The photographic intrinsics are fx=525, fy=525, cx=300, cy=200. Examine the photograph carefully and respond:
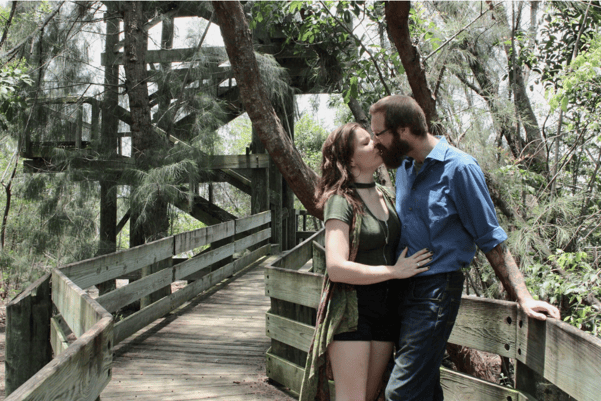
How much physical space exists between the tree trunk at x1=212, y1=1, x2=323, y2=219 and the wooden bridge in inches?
28.8

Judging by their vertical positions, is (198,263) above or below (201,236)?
below

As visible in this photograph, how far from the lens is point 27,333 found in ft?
11.7

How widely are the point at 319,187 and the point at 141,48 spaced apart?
23.1 feet

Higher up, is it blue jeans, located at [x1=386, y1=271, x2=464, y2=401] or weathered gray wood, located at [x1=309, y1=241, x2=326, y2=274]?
blue jeans, located at [x1=386, y1=271, x2=464, y2=401]

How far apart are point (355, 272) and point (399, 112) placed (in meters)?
0.64

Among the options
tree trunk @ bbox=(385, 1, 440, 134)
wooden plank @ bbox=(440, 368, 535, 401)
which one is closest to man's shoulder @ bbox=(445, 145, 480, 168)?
wooden plank @ bbox=(440, 368, 535, 401)

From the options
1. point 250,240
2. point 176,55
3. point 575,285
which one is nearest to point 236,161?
point 250,240

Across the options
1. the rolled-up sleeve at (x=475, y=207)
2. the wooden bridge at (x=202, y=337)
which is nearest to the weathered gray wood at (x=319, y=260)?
the wooden bridge at (x=202, y=337)

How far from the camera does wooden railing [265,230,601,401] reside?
1718 mm

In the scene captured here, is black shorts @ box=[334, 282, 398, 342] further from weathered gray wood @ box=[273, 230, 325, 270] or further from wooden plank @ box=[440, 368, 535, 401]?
weathered gray wood @ box=[273, 230, 325, 270]

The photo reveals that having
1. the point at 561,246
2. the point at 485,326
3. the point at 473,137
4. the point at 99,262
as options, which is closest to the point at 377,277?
the point at 485,326

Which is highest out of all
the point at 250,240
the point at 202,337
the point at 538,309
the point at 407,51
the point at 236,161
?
the point at 407,51

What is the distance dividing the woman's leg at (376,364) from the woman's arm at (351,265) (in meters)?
0.30

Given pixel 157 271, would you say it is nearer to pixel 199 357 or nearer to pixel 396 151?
pixel 199 357
